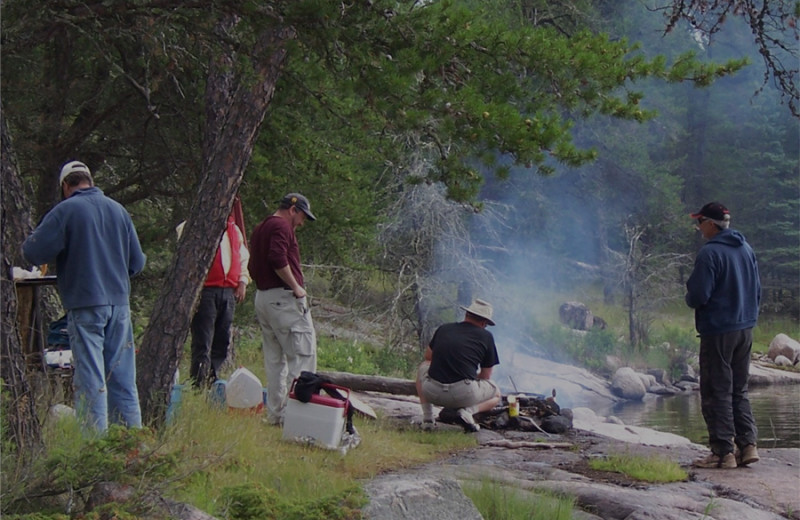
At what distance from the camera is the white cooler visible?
23.0 feet

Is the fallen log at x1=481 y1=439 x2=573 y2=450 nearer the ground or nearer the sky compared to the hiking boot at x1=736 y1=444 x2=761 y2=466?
nearer the ground

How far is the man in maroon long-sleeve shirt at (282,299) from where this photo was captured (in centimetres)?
791

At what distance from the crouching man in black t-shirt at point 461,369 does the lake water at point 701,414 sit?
386 cm

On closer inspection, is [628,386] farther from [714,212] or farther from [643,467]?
[643,467]

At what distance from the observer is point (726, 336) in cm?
773

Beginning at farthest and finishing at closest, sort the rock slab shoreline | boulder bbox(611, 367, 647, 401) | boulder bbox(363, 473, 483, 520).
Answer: boulder bbox(611, 367, 647, 401) → the rock slab shoreline → boulder bbox(363, 473, 483, 520)

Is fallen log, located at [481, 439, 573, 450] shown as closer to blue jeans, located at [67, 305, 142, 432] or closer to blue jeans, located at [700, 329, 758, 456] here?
blue jeans, located at [700, 329, 758, 456]

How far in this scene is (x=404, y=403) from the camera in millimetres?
11523

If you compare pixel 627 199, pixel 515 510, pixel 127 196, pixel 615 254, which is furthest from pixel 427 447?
pixel 627 199

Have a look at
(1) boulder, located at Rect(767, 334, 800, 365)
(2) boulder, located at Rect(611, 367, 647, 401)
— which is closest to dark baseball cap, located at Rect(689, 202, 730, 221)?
(2) boulder, located at Rect(611, 367, 647, 401)

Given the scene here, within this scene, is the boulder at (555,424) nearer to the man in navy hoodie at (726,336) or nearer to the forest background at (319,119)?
the man in navy hoodie at (726,336)

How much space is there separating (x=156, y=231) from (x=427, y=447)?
4397 millimetres

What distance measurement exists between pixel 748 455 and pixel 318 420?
3.36 meters

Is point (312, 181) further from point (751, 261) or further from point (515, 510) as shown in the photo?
point (515, 510)
